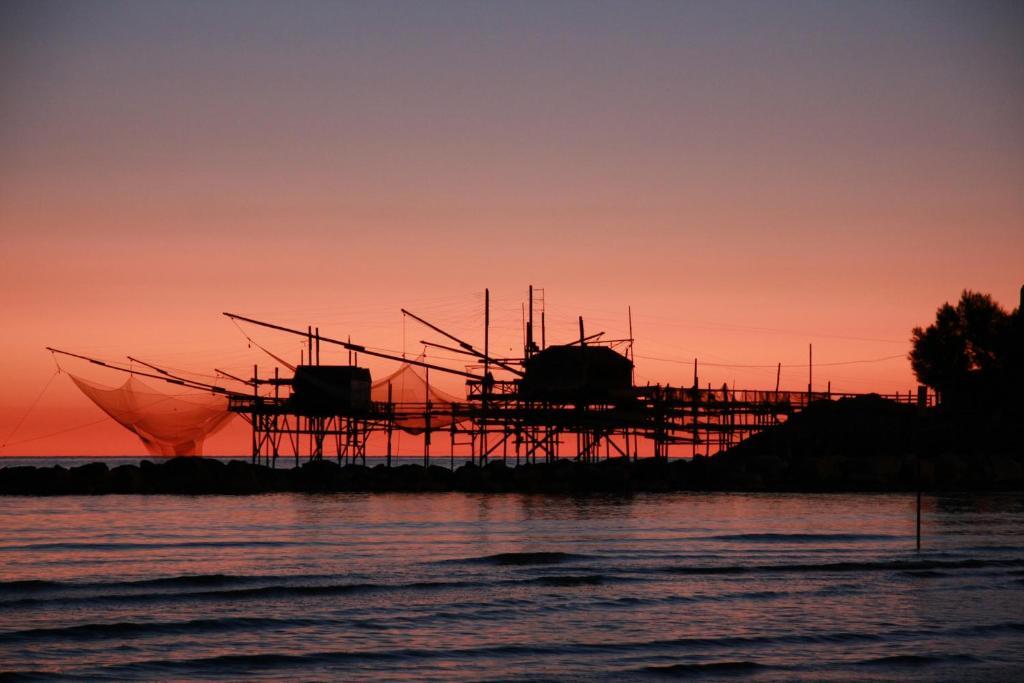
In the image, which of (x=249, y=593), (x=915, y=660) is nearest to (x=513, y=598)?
(x=249, y=593)

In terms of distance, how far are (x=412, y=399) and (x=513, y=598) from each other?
2139 inches

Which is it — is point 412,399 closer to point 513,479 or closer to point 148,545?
point 513,479

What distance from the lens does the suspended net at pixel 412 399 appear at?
3002 inches

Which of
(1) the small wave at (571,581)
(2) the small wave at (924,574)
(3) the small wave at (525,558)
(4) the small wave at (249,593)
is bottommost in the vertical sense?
(4) the small wave at (249,593)

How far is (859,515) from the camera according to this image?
1865 inches

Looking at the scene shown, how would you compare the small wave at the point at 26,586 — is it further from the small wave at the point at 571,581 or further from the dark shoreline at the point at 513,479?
the dark shoreline at the point at 513,479

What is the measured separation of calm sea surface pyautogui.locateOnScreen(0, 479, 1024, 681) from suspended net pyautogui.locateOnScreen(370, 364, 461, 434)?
2906 centimetres

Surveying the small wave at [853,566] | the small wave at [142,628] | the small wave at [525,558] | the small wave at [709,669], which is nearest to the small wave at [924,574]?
the small wave at [853,566]

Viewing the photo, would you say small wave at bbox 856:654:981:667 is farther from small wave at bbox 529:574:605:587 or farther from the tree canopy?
the tree canopy

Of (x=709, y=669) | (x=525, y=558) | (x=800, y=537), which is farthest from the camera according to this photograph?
(x=800, y=537)

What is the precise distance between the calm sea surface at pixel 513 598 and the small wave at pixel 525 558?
0.17 metres

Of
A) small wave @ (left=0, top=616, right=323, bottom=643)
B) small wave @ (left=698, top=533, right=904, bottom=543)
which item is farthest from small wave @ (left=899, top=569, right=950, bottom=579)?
small wave @ (left=0, top=616, right=323, bottom=643)

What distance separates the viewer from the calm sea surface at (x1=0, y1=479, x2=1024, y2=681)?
18562mm

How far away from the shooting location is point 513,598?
83.7ft
